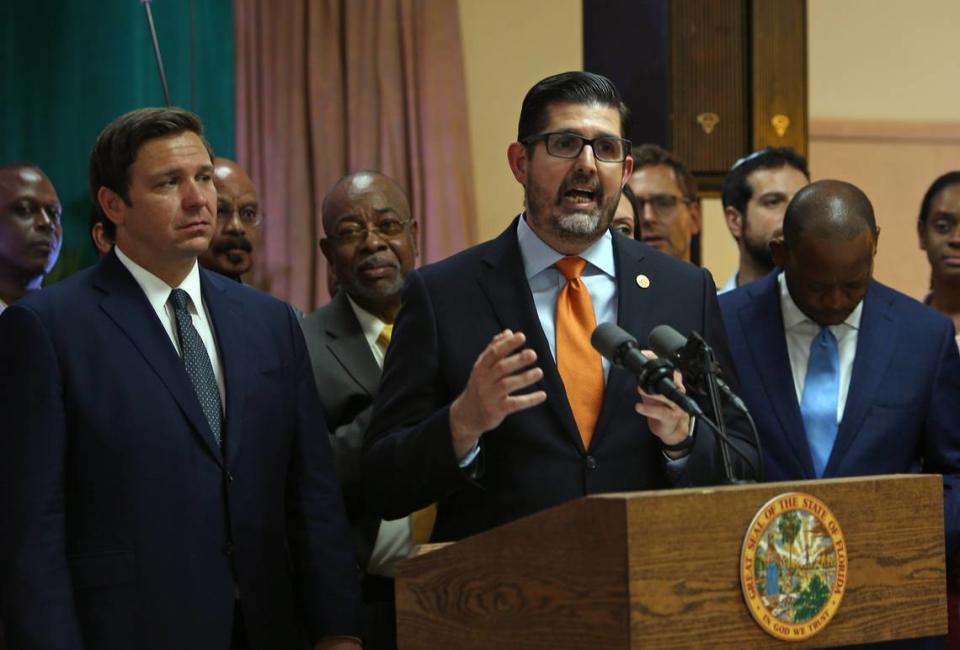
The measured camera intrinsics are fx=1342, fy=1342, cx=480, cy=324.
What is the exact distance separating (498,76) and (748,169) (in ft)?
4.89

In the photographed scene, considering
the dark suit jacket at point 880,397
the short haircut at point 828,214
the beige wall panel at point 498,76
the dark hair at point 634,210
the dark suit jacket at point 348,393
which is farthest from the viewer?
the beige wall panel at point 498,76

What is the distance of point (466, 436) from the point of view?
2.20m

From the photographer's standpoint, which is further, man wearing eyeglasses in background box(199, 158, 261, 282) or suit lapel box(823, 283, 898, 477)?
man wearing eyeglasses in background box(199, 158, 261, 282)

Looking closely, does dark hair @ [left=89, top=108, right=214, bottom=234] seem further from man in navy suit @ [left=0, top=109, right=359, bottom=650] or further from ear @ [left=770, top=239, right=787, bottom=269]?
ear @ [left=770, top=239, right=787, bottom=269]

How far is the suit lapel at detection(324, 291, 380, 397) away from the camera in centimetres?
307

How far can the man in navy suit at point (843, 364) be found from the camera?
2746 mm

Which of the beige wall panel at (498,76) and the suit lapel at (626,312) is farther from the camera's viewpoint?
the beige wall panel at (498,76)

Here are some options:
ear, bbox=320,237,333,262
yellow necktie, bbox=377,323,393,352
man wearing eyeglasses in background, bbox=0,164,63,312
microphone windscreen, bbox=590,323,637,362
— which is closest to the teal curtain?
man wearing eyeglasses in background, bbox=0,164,63,312

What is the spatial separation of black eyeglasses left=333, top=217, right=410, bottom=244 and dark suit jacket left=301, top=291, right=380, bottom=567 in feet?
0.84

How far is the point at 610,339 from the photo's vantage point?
6.50ft

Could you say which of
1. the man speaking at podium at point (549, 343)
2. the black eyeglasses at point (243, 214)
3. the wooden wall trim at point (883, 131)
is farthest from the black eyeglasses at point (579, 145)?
the wooden wall trim at point (883, 131)

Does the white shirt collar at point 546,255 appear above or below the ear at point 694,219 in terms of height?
below

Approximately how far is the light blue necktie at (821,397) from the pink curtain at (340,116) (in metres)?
2.27

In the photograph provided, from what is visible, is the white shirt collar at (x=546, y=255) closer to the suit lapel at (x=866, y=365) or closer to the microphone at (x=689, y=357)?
the microphone at (x=689, y=357)
